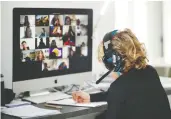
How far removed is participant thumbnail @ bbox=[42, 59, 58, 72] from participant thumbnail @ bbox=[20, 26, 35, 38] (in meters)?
0.21

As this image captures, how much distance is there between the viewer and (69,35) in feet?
8.77

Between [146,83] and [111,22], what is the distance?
1590mm

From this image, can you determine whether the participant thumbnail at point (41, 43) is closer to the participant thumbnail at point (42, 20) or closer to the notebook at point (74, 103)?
the participant thumbnail at point (42, 20)

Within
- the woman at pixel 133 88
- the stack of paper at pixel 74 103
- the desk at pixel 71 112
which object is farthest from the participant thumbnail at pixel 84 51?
the woman at pixel 133 88

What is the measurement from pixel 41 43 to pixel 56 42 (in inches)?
4.8

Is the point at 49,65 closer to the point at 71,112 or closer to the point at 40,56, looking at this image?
the point at 40,56

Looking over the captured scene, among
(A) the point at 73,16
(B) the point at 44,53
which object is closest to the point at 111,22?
(A) the point at 73,16

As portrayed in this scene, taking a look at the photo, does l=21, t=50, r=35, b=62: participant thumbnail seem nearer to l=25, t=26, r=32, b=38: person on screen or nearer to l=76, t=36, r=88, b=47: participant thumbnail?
l=25, t=26, r=32, b=38: person on screen

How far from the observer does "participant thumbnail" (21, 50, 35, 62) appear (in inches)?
95.7

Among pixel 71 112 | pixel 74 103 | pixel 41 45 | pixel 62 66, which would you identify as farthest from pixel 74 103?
pixel 41 45

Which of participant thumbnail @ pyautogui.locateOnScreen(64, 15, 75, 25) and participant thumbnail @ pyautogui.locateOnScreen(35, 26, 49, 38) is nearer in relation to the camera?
participant thumbnail @ pyautogui.locateOnScreen(35, 26, 49, 38)

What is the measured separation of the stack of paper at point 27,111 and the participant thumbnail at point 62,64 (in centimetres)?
40

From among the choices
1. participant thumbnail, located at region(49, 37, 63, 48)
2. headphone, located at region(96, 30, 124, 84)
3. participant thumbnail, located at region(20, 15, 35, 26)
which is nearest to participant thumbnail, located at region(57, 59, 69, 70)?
participant thumbnail, located at region(49, 37, 63, 48)

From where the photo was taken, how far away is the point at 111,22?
3504 millimetres
